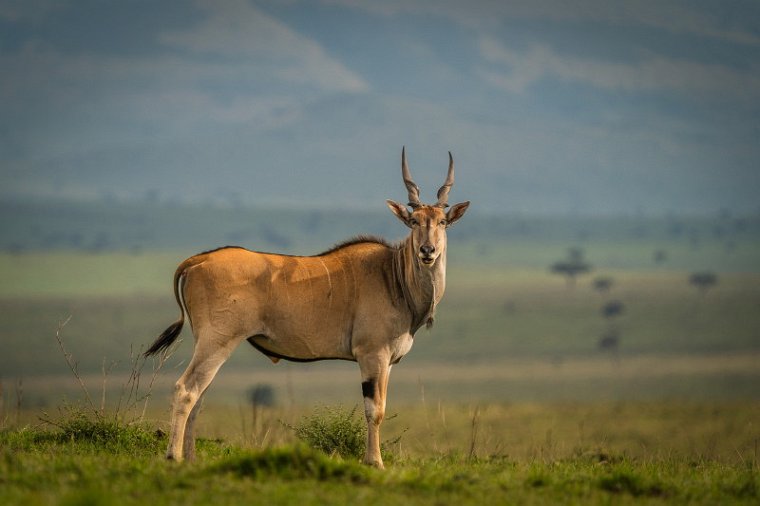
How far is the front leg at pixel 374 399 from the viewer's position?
11625 mm

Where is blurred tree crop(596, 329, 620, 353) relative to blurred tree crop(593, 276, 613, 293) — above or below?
below

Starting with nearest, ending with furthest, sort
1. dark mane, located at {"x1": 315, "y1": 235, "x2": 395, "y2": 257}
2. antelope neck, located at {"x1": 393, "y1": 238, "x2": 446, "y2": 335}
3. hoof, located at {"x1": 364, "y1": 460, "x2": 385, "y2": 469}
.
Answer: hoof, located at {"x1": 364, "y1": 460, "x2": 385, "y2": 469} → antelope neck, located at {"x1": 393, "y1": 238, "x2": 446, "y2": 335} → dark mane, located at {"x1": 315, "y1": 235, "x2": 395, "y2": 257}

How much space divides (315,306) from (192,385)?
1540 millimetres

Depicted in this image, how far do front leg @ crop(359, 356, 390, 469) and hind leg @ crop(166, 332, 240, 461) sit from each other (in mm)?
1379

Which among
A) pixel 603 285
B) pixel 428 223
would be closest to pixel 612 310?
pixel 603 285

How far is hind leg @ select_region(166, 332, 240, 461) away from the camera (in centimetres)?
1122

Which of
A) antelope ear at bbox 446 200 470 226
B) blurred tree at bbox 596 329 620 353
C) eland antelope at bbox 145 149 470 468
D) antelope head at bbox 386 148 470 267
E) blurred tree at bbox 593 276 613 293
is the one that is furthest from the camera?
blurred tree at bbox 593 276 613 293

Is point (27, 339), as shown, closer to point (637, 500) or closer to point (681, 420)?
point (681, 420)

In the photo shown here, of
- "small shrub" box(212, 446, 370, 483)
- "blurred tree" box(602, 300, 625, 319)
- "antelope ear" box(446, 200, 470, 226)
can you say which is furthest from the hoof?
"blurred tree" box(602, 300, 625, 319)

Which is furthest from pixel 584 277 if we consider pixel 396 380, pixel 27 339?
pixel 27 339

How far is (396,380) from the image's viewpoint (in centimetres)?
8100

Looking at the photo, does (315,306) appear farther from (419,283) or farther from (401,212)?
(401,212)

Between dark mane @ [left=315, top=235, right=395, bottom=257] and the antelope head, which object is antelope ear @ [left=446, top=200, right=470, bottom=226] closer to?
the antelope head

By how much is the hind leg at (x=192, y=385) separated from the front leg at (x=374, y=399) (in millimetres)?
1379
